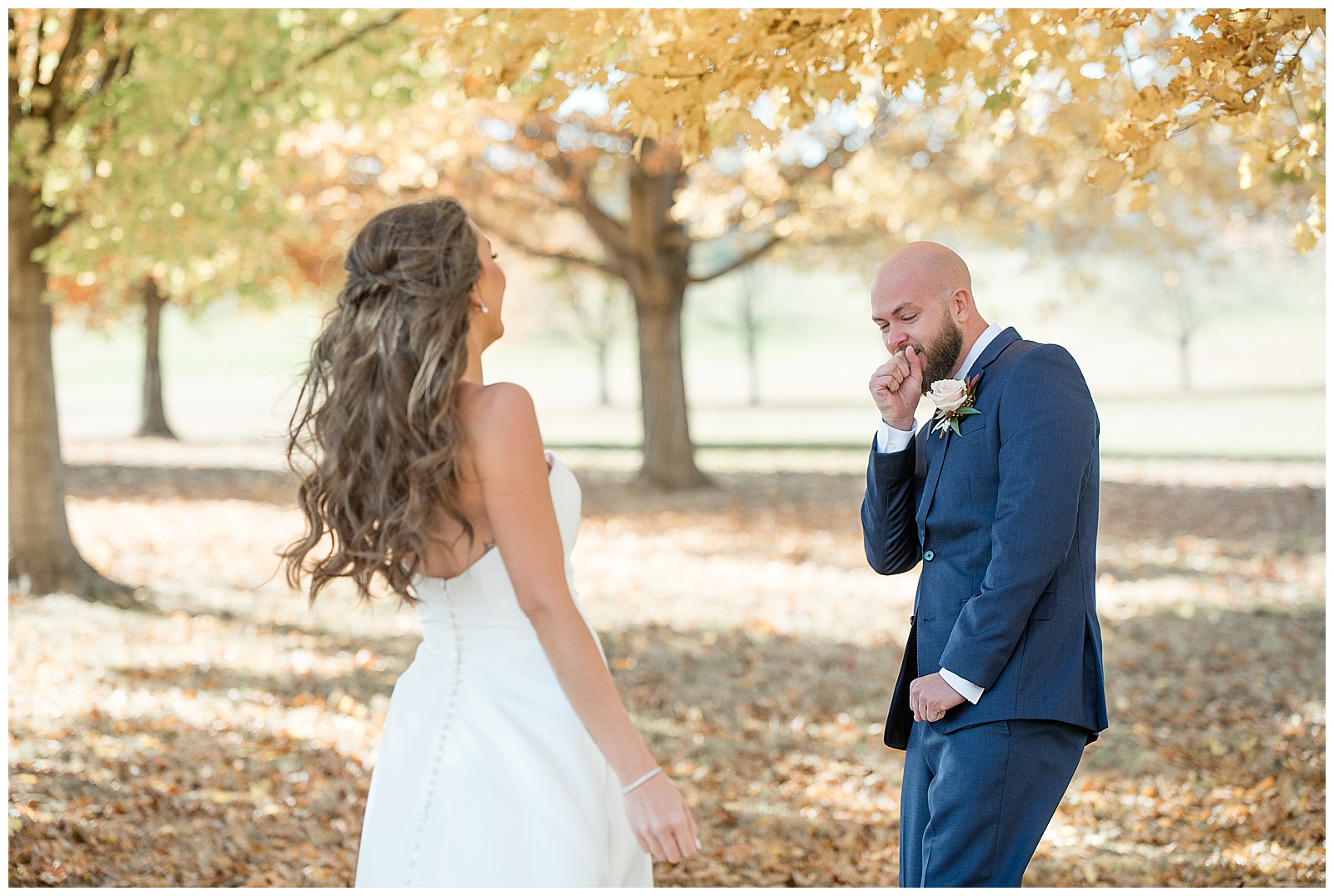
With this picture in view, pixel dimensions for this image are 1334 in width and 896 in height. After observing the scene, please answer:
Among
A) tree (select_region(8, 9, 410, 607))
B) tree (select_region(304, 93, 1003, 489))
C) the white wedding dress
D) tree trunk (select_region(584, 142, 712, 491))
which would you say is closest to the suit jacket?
the white wedding dress

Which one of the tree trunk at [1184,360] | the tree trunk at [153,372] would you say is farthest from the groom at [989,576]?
the tree trunk at [1184,360]

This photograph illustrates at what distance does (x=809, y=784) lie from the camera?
573 centimetres

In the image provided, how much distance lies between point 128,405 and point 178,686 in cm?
4518

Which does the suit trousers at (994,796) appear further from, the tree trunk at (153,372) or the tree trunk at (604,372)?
the tree trunk at (604,372)

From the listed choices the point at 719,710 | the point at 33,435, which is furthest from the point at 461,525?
the point at 33,435

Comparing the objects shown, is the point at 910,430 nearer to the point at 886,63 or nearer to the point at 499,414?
the point at 499,414

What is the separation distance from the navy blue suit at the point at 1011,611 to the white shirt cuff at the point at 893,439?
124 mm

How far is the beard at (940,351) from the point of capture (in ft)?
9.79

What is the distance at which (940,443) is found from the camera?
9.74 feet

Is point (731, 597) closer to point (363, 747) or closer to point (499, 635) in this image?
point (363, 747)

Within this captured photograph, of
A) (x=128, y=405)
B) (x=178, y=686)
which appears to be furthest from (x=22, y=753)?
(x=128, y=405)

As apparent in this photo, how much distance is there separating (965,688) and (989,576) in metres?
0.29

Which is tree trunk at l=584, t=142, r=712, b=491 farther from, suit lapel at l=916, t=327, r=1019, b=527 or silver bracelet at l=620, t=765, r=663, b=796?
silver bracelet at l=620, t=765, r=663, b=796

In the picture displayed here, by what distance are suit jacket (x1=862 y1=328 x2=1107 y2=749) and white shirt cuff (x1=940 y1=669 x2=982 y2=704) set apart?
0.06 feet
